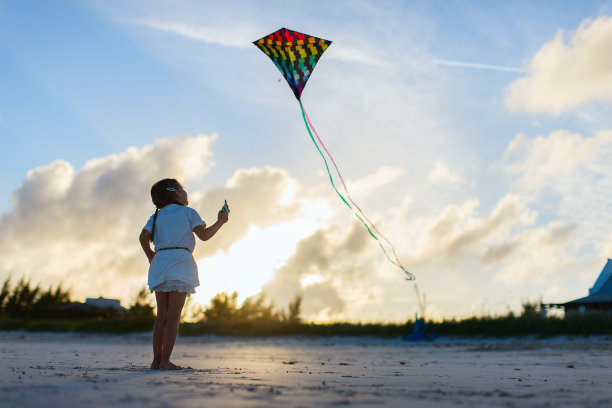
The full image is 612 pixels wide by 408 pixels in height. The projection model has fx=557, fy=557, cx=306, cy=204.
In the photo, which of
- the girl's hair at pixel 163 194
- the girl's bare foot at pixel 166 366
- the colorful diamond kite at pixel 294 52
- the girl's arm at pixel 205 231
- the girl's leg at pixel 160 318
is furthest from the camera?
the colorful diamond kite at pixel 294 52

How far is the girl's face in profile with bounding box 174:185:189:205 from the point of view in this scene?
4816 mm

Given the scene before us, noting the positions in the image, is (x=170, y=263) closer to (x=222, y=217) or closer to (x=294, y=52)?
(x=222, y=217)

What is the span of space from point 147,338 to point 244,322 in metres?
3.64

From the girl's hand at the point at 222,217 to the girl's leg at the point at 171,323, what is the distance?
26.5 inches

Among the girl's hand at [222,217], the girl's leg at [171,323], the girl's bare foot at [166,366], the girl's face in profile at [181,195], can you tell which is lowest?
the girl's bare foot at [166,366]

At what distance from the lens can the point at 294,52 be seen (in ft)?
20.7

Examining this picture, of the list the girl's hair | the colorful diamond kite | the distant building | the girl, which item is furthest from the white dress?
the distant building

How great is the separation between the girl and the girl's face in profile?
0.29 feet

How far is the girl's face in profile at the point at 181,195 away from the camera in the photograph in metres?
4.82

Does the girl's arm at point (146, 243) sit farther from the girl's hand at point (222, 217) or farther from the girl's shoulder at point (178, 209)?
the girl's hand at point (222, 217)

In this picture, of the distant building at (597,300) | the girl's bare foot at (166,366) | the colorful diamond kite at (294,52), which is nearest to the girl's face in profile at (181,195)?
the girl's bare foot at (166,366)

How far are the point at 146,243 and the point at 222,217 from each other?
2.18 feet

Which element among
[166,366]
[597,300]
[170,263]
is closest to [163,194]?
[170,263]

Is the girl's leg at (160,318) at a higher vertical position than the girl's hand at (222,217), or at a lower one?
lower
